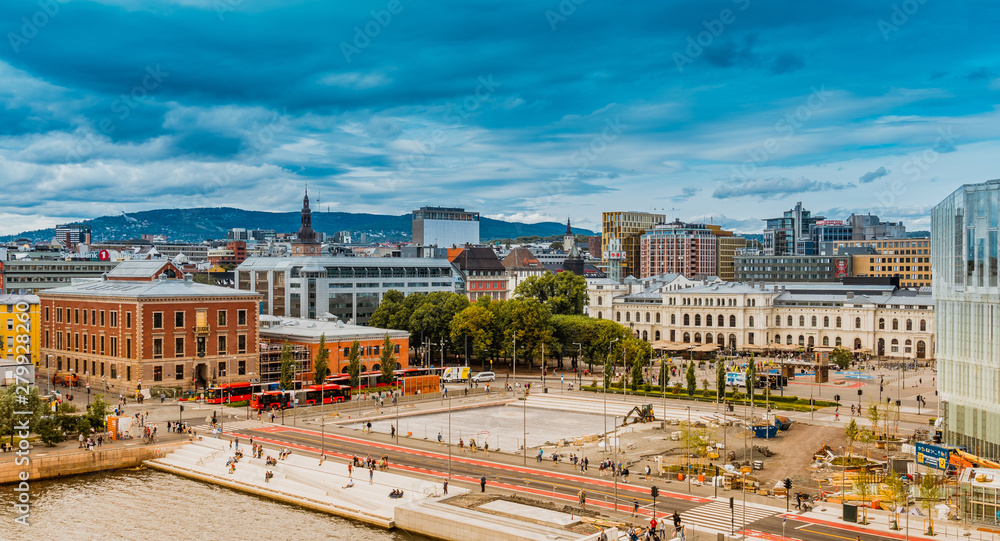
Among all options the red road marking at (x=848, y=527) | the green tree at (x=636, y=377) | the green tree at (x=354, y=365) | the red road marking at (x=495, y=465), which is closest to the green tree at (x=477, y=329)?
the green tree at (x=636, y=377)

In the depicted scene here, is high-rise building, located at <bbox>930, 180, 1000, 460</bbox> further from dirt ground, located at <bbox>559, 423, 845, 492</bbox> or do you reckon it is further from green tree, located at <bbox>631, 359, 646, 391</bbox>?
green tree, located at <bbox>631, 359, 646, 391</bbox>

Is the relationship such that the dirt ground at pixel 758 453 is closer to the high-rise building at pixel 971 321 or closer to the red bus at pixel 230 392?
the high-rise building at pixel 971 321

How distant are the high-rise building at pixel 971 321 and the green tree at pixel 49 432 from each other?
215 feet

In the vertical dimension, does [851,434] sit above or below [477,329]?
below

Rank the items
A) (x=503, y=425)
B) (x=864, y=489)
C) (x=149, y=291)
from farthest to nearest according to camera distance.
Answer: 1. (x=149, y=291)
2. (x=503, y=425)
3. (x=864, y=489)

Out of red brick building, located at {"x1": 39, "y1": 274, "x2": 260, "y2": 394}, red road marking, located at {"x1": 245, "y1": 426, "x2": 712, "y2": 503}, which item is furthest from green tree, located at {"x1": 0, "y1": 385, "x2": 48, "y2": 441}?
red brick building, located at {"x1": 39, "y1": 274, "x2": 260, "y2": 394}

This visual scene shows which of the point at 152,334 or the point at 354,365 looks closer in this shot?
the point at 152,334

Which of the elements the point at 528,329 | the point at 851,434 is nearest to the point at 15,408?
the point at 851,434

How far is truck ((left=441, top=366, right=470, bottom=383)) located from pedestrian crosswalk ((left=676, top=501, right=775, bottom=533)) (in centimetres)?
6114

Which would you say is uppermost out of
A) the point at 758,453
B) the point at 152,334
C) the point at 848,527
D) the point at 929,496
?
the point at 152,334

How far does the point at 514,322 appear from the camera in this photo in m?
118

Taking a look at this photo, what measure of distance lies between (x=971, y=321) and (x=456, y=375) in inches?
2570

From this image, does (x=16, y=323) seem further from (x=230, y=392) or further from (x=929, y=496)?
(x=929, y=496)

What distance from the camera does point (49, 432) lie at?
2594 inches
